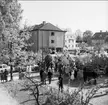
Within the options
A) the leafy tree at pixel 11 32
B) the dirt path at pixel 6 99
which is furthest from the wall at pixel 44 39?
the dirt path at pixel 6 99

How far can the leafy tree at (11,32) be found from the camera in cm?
1295

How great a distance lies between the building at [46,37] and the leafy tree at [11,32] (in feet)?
69.4

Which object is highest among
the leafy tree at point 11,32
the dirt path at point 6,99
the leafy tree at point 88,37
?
the leafy tree at point 88,37

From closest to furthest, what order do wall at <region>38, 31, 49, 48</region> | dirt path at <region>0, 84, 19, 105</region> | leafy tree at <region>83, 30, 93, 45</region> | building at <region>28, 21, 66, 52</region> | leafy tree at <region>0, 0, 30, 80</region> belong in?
Result: 1. dirt path at <region>0, 84, 19, 105</region>
2. leafy tree at <region>0, 0, 30, 80</region>
3. building at <region>28, 21, 66, 52</region>
4. wall at <region>38, 31, 49, 48</region>
5. leafy tree at <region>83, 30, 93, 45</region>

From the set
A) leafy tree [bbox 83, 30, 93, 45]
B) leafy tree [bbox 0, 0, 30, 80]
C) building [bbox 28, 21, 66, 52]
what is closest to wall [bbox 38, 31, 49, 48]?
building [bbox 28, 21, 66, 52]

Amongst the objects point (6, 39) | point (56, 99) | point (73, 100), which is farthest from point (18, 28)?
point (73, 100)

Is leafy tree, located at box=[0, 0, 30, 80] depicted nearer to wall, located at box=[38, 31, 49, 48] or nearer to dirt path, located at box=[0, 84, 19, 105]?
dirt path, located at box=[0, 84, 19, 105]

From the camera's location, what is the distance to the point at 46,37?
122 ft

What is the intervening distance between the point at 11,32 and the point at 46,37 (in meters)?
23.7

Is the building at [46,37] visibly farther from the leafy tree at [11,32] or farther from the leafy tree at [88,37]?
the leafy tree at [88,37]

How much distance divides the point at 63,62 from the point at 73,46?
39.0 metres

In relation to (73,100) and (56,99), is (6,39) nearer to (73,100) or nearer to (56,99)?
(56,99)

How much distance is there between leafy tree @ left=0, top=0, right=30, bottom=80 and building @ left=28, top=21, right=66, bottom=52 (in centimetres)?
2114

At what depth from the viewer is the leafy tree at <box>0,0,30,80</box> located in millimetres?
12945
